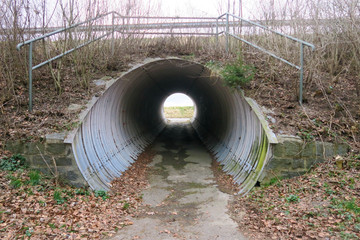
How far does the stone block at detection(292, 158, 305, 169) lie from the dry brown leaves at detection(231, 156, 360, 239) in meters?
0.27

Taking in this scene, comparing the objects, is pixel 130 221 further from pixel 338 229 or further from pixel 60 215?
pixel 338 229

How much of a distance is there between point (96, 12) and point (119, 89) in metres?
2.50

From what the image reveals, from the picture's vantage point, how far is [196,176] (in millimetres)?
9094

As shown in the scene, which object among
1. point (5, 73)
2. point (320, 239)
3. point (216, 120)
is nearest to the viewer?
point (320, 239)

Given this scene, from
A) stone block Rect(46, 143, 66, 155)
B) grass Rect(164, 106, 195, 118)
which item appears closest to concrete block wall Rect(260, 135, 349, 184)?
stone block Rect(46, 143, 66, 155)

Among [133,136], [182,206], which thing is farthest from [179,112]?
[182,206]

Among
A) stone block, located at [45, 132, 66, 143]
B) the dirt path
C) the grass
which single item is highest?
stone block, located at [45, 132, 66, 143]

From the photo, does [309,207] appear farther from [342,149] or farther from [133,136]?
[133,136]

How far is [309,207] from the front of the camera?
521cm

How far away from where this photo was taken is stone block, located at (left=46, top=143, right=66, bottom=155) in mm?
6613

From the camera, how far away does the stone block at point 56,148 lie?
21.7 feet

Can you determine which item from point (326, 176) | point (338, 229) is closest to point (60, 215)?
point (338, 229)

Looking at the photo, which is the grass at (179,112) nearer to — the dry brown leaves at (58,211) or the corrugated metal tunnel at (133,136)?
the corrugated metal tunnel at (133,136)

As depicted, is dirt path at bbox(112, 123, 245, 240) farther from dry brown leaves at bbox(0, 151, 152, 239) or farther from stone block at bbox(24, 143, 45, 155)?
stone block at bbox(24, 143, 45, 155)
